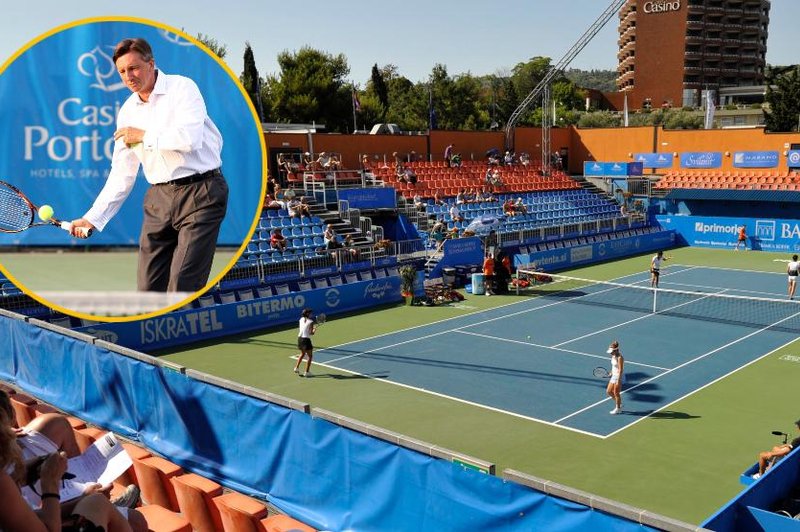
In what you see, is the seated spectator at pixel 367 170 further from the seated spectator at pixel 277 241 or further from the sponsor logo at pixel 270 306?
the sponsor logo at pixel 270 306

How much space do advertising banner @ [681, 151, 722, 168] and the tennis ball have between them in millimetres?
54484

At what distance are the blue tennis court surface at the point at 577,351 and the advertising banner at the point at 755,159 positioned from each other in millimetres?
23168

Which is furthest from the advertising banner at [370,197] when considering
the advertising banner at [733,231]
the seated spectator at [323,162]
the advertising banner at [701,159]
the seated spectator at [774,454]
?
the seated spectator at [774,454]

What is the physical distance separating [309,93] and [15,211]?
71.2 meters

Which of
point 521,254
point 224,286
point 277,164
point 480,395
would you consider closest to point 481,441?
point 480,395

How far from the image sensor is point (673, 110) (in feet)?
360

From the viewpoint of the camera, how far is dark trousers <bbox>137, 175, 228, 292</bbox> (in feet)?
15.1

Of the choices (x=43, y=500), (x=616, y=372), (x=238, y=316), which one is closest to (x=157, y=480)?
(x=43, y=500)

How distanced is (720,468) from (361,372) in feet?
30.9

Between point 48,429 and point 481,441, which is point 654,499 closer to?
point 481,441

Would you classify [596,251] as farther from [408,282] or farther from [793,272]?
[408,282]

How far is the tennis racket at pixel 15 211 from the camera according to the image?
436 cm

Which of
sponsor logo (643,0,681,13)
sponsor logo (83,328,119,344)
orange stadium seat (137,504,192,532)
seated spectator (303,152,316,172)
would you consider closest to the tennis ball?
orange stadium seat (137,504,192,532)

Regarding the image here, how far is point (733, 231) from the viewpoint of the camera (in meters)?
45.2
